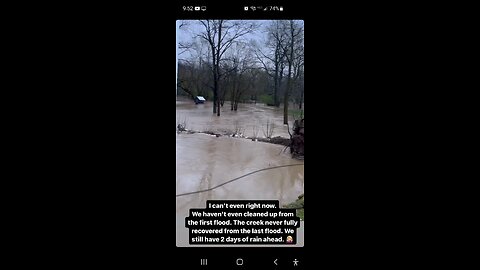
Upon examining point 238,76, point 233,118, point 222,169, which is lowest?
point 222,169

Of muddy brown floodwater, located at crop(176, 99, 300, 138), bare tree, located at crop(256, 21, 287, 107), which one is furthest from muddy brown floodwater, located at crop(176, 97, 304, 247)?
bare tree, located at crop(256, 21, 287, 107)

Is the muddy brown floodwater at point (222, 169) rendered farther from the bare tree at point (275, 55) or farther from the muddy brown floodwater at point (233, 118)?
the bare tree at point (275, 55)

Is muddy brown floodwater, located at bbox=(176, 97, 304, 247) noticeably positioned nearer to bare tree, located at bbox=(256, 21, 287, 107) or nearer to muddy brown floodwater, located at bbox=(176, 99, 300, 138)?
muddy brown floodwater, located at bbox=(176, 99, 300, 138)

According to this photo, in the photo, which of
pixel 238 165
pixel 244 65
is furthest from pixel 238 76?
pixel 238 165

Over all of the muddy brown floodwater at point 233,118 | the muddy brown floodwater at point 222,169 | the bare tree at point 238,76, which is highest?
the bare tree at point 238,76

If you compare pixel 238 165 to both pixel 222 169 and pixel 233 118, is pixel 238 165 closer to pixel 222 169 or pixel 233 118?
pixel 222 169

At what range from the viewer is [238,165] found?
1.27 metres

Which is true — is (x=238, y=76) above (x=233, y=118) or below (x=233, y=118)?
above

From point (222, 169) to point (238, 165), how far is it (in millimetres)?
55

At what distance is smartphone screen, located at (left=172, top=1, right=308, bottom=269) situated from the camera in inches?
49.2

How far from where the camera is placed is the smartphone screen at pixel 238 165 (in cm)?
125

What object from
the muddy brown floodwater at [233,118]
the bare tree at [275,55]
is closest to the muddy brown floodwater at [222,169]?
the muddy brown floodwater at [233,118]
